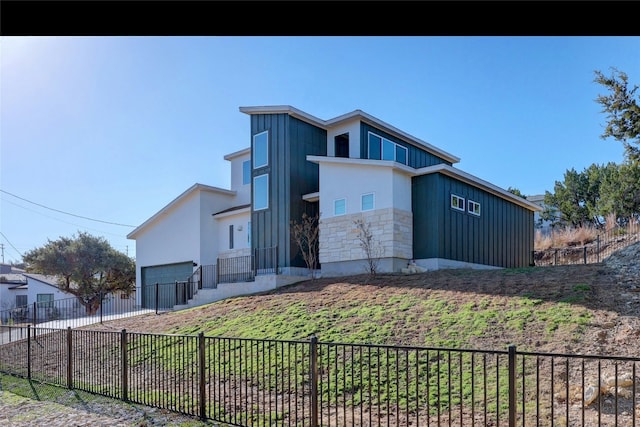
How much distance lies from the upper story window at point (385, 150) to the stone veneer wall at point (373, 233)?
317 cm

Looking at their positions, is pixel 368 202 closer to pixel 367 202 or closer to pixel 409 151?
pixel 367 202

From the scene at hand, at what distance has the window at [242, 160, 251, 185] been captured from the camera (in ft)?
72.2

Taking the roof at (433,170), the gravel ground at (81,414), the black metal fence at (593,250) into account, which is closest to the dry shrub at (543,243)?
the black metal fence at (593,250)

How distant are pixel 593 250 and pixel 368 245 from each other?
34.1 feet

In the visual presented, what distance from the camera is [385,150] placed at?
18.9 m

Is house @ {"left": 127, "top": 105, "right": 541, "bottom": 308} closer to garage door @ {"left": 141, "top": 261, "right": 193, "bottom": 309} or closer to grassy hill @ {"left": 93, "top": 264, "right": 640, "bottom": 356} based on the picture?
garage door @ {"left": 141, "top": 261, "right": 193, "bottom": 309}

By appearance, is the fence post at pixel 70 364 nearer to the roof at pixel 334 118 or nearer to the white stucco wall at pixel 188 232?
the roof at pixel 334 118

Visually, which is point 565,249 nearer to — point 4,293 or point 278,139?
point 278,139

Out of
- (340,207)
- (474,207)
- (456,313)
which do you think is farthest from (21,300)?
(456,313)

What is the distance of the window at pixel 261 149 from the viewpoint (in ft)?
61.9

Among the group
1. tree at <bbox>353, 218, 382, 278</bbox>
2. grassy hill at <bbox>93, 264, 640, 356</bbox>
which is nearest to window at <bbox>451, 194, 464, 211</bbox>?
tree at <bbox>353, 218, 382, 278</bbox>

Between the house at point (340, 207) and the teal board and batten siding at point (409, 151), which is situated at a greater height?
the teal board and batten siding at point (409, 151)

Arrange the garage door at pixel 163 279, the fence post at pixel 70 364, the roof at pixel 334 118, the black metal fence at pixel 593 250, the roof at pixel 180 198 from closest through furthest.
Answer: the fence post at pixel 70 364 < the roof at pixel 334 118 < the black metal fence at pixel 593 250 < the garage door at pixel 163 279 < the roof at pixel 180 198

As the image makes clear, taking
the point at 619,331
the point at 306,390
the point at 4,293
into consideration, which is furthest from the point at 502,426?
the point at 4,293
